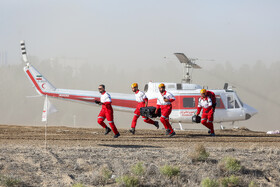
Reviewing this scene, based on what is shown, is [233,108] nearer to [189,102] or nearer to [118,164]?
[189,102]

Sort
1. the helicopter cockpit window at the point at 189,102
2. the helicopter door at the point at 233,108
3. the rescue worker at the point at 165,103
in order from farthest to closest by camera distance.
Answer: the helicopter door at the point at 233,108
the helicopter cockpit window at the point at 189,102
the rescue worker at the point at 165,103

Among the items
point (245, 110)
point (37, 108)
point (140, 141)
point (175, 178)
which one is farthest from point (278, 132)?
point (37, 108)

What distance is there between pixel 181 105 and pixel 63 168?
13754 millimetres

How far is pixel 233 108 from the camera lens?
2470cm

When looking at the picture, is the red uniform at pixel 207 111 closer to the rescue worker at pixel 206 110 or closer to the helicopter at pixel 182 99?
the rescue worker at pixel 206 110

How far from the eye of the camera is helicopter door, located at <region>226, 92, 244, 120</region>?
968 inches

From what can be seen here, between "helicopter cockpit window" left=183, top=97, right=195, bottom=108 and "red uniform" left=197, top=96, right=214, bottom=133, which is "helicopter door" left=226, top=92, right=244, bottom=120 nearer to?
"helicopter cockpit window" left=183, top=97, right=195, bottom=108

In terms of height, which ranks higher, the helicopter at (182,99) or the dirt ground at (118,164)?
the helicopter at (182,99)

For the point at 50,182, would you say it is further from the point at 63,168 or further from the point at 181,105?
the point at 181,105

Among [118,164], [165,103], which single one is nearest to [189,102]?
[165,103]

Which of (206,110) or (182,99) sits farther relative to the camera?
(182,99)

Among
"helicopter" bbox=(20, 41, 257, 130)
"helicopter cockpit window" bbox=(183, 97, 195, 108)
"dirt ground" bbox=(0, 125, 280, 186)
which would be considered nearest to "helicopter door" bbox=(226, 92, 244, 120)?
"helicopter" bbox=(20, 41, 257, 130)

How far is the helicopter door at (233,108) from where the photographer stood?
80.7 feet

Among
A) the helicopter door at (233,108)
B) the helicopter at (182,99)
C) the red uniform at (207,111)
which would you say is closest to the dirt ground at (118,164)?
the red uniform at (207,111)
